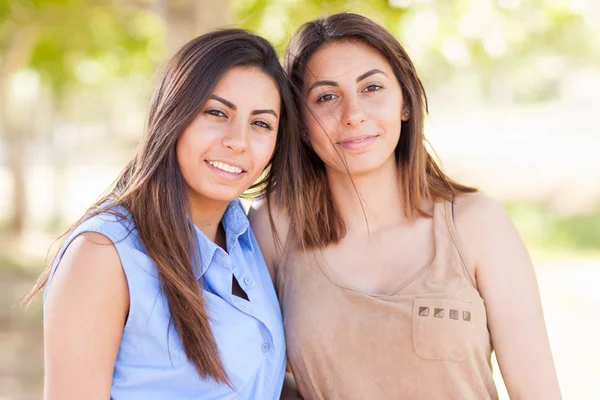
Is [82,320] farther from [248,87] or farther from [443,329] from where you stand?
[443,329]

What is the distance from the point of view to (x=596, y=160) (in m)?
19.2

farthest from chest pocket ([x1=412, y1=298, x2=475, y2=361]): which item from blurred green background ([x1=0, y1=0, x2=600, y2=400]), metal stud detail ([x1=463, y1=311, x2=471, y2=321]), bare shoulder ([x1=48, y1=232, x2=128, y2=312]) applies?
blurred green background ([x1=0, y1=0, x2=600, y2=400])

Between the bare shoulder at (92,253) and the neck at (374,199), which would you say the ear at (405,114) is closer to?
the neck at (374,199)

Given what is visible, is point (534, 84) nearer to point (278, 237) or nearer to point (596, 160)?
point (596, 160)

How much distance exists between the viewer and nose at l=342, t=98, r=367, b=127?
280 centimetres

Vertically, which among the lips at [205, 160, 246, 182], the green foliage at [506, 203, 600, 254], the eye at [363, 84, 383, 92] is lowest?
the lips at [205, 160, 246, 182]

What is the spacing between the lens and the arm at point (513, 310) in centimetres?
266

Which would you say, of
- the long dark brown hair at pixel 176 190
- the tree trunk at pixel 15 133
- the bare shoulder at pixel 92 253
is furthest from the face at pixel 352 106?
the tree trunk at pixel 15 133

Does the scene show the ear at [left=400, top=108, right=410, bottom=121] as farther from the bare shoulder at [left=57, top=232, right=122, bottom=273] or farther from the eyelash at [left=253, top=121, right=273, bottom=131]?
the bare shoulder at [left=57, top=232, right=122, bottom=273]

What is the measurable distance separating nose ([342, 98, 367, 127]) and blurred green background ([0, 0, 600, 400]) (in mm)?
659

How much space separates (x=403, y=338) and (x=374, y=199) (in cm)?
63

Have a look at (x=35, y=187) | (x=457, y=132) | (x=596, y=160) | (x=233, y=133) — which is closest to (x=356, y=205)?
(x=233, y=133)

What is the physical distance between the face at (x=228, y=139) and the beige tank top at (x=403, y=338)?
57cm

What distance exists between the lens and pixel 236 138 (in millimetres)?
2520
